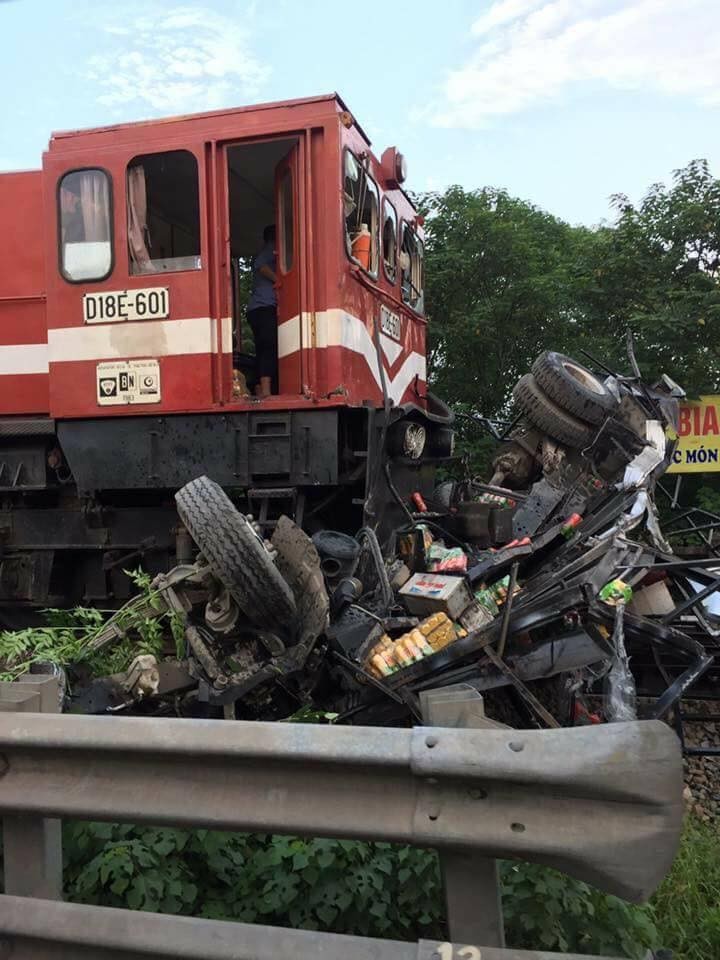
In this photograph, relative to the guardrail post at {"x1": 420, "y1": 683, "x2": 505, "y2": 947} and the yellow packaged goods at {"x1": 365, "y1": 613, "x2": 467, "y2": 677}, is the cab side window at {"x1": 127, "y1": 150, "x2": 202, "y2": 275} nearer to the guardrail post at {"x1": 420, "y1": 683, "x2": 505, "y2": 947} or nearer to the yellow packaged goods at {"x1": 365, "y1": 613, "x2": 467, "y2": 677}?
the yellow packaged goods at {"x1": 365, "y1": 613, "x2": 467, "y2": 677}

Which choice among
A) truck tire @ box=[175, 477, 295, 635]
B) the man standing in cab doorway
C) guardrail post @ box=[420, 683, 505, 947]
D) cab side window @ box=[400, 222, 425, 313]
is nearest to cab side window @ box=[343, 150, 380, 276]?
the man standing in cab doorway

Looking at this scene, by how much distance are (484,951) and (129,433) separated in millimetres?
4088

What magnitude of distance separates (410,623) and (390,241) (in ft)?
10.5

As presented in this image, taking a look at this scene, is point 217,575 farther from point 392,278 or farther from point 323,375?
point 392,278

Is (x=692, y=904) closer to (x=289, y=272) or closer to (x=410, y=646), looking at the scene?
(x=410, y=646)

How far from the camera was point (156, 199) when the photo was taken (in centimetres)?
530

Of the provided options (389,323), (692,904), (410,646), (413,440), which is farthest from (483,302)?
(692,904)

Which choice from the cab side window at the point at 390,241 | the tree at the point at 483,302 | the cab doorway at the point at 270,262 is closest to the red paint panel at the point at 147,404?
the cab doorway at the point at 270,262

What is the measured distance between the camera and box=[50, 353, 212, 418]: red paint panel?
15.8ft

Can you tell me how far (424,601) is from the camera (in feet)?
12.6

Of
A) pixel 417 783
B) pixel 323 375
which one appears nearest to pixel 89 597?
pixel 323 375

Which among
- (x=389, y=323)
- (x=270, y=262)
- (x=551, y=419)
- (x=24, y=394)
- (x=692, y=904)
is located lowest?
(x=692, y=904)

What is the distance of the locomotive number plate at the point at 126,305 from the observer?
191 inches

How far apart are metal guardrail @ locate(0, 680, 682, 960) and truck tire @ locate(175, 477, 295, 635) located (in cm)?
166
